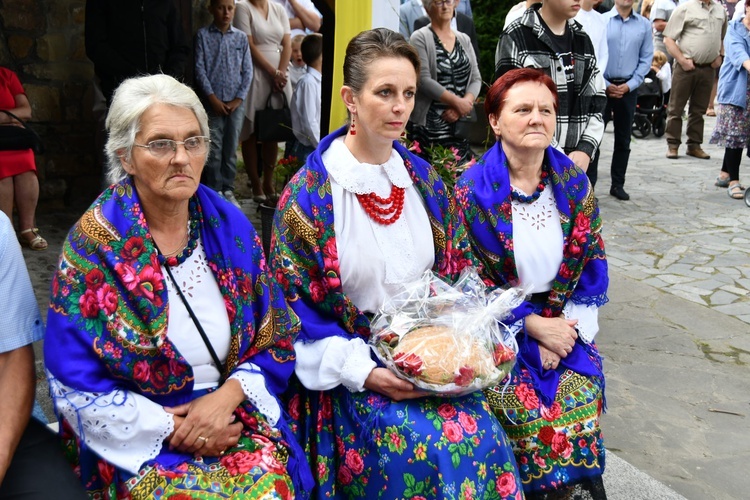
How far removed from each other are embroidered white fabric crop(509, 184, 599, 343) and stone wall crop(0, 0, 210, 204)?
161 inches

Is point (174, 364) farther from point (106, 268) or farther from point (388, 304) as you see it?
point (388, 304)

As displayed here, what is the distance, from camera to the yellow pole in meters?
3.81

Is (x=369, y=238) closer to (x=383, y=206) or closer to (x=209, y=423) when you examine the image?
(x=383, y=206)

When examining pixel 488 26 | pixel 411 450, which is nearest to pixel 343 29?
pixel 411 450

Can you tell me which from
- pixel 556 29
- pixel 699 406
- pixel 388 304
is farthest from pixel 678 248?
pixel 388 304

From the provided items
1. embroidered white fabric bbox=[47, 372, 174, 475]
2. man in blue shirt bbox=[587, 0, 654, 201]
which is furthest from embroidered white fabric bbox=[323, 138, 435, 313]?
man in blue shirt bbox=[587, 0, 654, 201]

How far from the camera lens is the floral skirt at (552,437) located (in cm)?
264

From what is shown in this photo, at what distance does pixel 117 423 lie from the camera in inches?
82.9

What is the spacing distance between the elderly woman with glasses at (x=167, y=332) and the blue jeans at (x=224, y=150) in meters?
4.43

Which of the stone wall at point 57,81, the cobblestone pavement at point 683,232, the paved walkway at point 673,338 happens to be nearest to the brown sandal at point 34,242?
the paved walkway at point 673,338

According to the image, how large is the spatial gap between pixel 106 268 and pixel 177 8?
169 inches

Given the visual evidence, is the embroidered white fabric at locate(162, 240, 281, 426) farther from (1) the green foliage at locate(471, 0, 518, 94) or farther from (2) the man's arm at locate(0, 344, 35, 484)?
(1) the green foliage at locate(471, 0, 518, 94)

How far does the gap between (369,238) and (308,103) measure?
13.1 ft

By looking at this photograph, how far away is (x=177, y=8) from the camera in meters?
5.89
